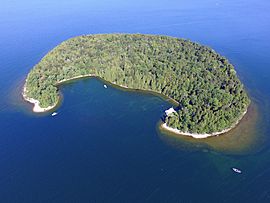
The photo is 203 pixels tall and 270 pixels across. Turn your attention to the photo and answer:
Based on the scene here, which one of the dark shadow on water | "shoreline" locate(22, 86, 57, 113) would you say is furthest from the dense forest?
the dark shadow on water

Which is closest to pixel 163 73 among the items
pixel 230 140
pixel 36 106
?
pixel 230 140

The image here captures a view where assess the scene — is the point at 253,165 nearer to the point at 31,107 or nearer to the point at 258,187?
the point at 258,187

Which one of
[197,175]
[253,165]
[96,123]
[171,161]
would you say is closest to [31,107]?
[96,123]

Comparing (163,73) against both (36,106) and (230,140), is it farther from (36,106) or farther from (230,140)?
(36,106)

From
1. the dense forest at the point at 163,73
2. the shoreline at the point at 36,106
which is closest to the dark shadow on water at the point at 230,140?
the dense forest at the point at 163,73

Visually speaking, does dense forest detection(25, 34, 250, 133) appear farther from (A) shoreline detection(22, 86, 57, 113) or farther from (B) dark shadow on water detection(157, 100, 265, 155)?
(B) dark shadow on water detection(157, 100, 265, 155)

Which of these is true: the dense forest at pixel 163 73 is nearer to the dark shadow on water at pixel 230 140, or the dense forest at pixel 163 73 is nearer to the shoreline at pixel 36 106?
the shoreline at pixel 36 106

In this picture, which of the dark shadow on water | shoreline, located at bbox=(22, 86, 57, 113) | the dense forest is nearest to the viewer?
the dark shadow on water

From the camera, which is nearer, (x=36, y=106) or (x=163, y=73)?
(x=36, y=106)
